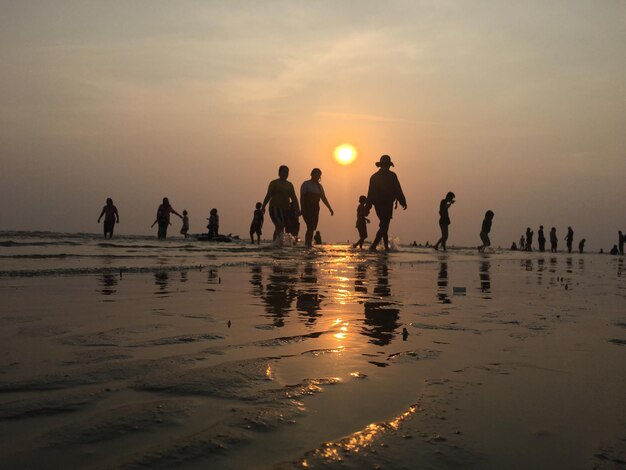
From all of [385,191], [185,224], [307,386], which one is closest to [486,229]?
[385,191]

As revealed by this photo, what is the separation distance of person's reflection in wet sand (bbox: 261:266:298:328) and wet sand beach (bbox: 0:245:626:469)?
0.06 m

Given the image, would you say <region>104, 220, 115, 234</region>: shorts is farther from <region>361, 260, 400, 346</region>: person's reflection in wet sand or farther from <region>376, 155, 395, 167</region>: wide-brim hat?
<region>361, 260, 400, 346</region>: person's reflection in wet sand

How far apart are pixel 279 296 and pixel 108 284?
2.00m

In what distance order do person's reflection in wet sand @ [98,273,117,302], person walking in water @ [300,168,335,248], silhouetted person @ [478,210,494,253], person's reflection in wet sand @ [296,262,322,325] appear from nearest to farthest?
person's reflection in wet sand @ [296,262,322,325]
person's reflection in wet sand @ [98,273,117,302]
person walking in water @ [300,168,335,248]
silhouetted person @ [478,210,494,253]

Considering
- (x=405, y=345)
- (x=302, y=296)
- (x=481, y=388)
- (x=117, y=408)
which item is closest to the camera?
(x=117, y=408)

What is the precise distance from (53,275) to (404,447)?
6437 millimetres

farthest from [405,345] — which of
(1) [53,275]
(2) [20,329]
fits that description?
(1) [53,275]

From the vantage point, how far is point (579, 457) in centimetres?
149

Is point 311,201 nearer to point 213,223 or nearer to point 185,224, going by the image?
point 213,223

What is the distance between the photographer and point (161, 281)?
21.2 feet

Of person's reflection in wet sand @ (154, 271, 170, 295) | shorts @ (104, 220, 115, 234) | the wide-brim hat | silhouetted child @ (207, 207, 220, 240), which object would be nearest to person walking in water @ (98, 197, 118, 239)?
shorts @ (104, 220, 115, 234)

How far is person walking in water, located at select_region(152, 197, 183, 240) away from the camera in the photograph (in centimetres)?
2955

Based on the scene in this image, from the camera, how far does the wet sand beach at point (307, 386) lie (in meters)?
1.48

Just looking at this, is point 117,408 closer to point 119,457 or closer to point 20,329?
point 119,457
